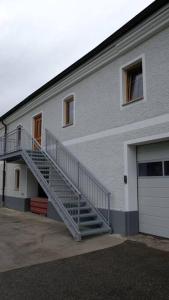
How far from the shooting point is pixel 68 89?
445 inches

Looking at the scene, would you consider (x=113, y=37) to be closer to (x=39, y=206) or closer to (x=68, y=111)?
(x=68, y=111)

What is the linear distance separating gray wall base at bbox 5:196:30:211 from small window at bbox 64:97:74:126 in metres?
4.99

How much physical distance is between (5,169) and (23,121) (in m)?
3.61

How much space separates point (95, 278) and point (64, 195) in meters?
5.30

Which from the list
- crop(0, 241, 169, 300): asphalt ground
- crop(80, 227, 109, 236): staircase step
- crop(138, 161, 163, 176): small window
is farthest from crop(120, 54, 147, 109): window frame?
crop(0, 241, 169, 300): asphalt ground

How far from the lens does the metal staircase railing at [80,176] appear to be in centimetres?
876

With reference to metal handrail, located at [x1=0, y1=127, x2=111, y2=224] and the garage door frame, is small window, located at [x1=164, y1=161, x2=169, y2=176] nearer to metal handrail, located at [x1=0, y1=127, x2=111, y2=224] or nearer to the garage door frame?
the garage door frame

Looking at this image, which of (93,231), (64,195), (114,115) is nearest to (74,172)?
(64,195)

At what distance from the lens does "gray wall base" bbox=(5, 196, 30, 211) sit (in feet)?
46.4

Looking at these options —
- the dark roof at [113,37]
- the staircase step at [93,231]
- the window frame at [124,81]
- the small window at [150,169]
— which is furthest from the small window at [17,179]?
the small window at [150,169]

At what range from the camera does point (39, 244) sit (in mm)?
7215

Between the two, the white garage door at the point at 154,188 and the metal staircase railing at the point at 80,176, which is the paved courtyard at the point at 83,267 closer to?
the white garage door at the point at 154,188

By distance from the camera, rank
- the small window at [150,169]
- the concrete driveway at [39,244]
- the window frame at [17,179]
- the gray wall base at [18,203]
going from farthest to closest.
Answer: the window frame at [17,179]
the gray wall base at [18,203]
the small window at [150,169]
the concrete driveway at [39,244]

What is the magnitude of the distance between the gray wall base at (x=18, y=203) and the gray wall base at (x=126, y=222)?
701 cm
